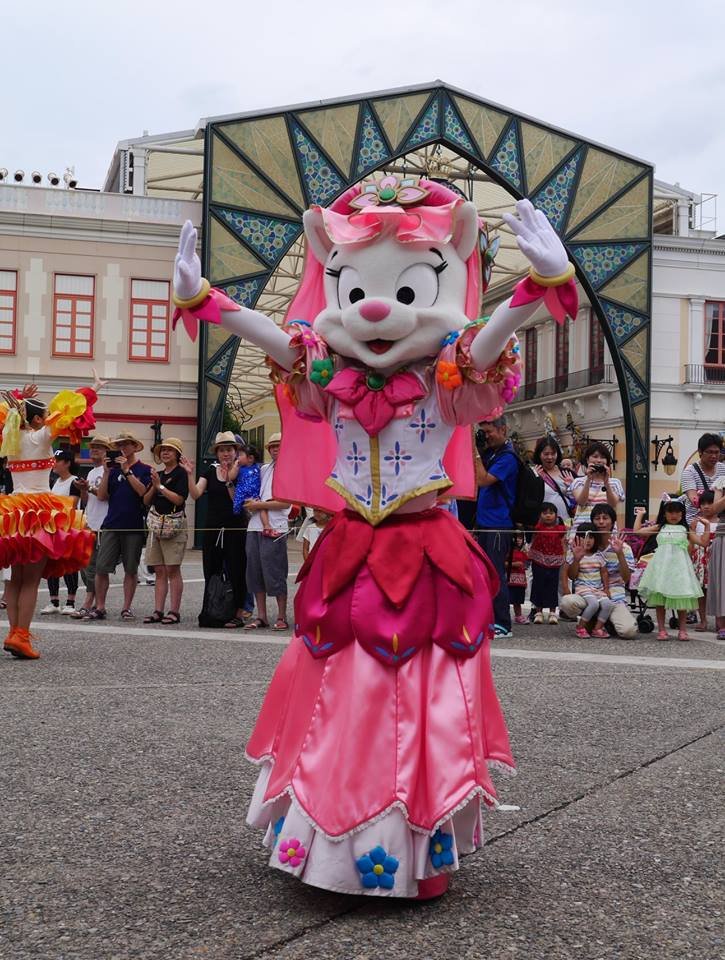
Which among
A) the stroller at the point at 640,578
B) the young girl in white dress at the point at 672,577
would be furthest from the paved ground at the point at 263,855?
the stroller at the point at 640,578

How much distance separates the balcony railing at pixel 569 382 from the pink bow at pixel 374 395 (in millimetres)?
31099

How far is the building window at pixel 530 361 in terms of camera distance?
38.7 metres

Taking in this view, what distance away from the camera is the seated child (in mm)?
9781

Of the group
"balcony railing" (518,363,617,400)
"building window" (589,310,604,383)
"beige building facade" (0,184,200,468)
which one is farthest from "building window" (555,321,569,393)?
"beige building facade" (0,184,200,468)

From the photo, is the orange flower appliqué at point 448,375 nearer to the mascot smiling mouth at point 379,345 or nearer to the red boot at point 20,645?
the mascot smiling mouth at point 379,345

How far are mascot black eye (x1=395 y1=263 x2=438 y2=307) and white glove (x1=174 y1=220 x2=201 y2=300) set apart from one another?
0.61 meters

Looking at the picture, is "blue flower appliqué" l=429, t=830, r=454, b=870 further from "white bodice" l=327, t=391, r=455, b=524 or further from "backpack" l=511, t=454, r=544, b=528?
"backpack" l=511, t=454, r=544, b=528

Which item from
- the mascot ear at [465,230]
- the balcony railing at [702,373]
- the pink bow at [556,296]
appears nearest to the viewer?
the pink bow at [556,296]

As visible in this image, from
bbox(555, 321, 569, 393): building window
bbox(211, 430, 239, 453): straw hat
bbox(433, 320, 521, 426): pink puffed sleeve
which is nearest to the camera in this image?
bbox(433, 320, 521, 426): pink puffed sleeve

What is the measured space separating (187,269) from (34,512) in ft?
15.1

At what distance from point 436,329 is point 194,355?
2429cm

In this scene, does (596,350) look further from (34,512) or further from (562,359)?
(34,512)

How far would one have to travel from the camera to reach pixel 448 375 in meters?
3.49

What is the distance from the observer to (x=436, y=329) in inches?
141
